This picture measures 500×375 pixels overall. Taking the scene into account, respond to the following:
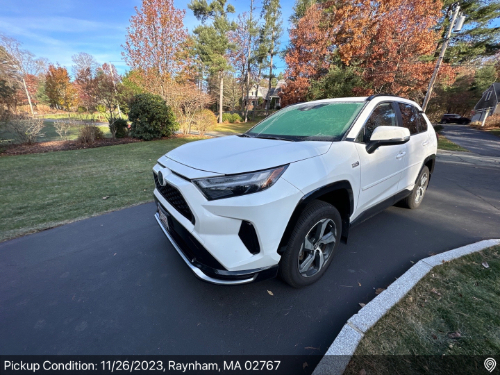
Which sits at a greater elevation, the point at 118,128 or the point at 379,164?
the point at 379,164

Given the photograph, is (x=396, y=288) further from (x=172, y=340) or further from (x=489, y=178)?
(x=489, y=178)

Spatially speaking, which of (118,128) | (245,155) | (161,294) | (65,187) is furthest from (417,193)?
(118,128)

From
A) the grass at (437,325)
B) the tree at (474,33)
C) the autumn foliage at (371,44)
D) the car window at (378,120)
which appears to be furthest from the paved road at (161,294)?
the tree at (474,33)

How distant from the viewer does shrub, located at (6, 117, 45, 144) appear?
9.98 meters

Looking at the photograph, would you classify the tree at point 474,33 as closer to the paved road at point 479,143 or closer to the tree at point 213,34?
the paved road at point 479,143

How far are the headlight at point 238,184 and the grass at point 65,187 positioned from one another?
Answer: 3.23 metres

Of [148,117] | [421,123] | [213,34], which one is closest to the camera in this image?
[421,123]

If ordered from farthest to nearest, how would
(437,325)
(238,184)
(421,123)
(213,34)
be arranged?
(213,34) → (421,123) → (437,325) → (238,184)

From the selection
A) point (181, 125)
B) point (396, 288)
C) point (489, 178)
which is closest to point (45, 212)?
point (396, 288)

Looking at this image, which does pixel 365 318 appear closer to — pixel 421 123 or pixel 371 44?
pixel 421 123

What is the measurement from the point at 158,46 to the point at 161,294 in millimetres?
17176

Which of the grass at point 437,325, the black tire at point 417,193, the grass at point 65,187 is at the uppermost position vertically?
the black tire at point 417,193

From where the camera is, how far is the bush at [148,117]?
1187cm

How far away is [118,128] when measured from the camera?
1273cm
